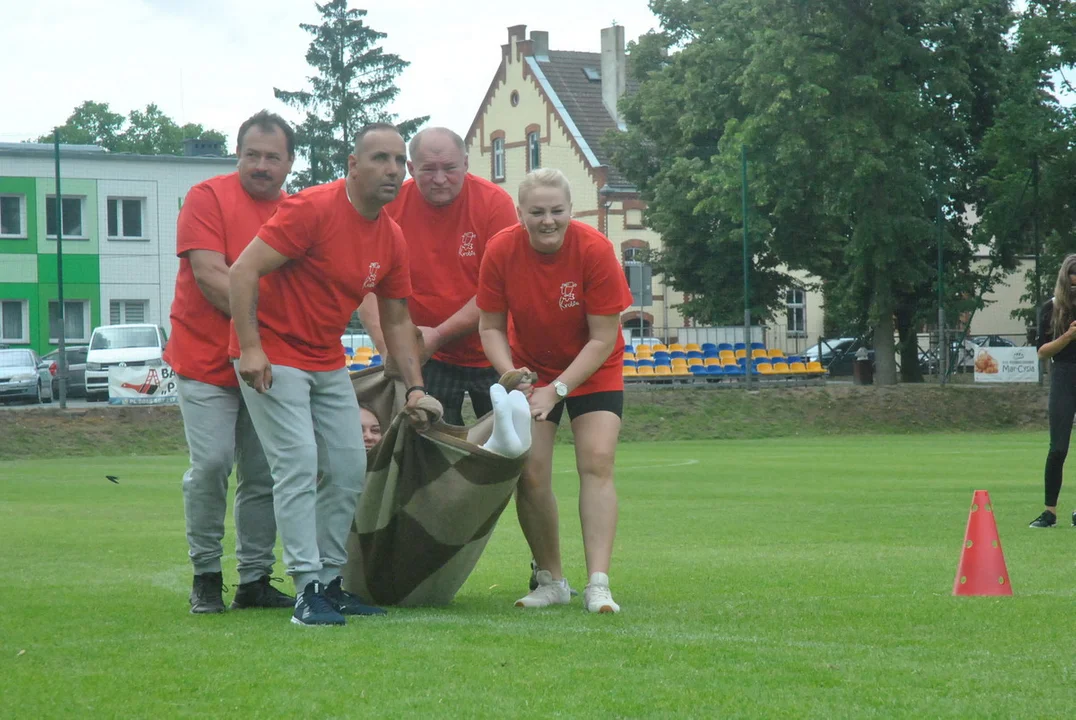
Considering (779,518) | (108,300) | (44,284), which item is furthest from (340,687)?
(108,300)

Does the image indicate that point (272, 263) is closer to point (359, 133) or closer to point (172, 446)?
point (359, 133)

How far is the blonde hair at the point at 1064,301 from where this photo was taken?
35.8 ft

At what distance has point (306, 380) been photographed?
21.3ft

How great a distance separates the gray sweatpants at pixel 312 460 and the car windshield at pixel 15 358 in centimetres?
2844

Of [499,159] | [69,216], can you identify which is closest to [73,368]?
[69,216]

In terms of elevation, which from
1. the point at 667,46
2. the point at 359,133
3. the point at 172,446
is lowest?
the point at 172,446

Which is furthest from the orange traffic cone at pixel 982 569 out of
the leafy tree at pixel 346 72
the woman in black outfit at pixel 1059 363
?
the leafy tree at pixel 346 72

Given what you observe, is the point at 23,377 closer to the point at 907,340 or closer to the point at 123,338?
the point at 123,338

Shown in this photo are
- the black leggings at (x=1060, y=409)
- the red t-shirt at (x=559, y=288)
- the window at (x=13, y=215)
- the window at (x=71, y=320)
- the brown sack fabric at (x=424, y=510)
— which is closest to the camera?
the brown sack fabric at (x=424, y=510)

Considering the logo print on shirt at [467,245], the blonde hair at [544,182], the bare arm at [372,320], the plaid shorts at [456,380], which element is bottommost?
the plaid shorts at [456,380]

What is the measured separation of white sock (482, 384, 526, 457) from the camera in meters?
6.49

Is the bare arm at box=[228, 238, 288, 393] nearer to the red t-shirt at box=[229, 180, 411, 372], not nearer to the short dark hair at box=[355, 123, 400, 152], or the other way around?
the red t-shirt at box=[229, 180, 411, 372]

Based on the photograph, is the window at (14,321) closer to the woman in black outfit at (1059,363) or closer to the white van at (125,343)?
the white van at (125,343)

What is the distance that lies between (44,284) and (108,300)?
551 cm
